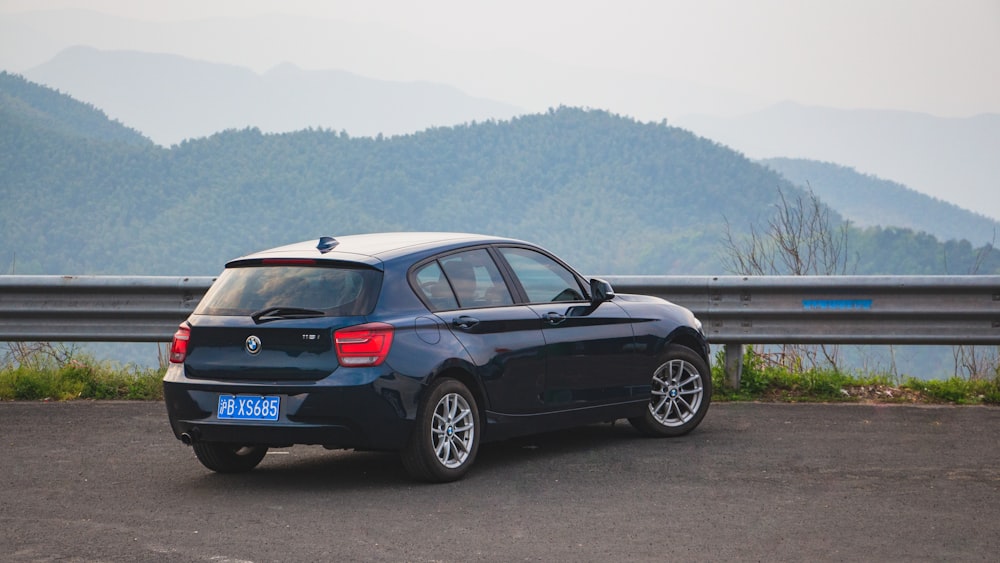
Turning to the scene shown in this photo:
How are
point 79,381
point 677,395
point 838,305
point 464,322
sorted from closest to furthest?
point 464,322 → point 677,395 → point 838,305 → point 79,381

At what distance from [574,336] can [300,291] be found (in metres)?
1.98

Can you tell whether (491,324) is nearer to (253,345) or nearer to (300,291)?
(300,291)

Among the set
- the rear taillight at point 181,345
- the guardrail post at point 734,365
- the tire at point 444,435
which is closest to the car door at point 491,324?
the tire at point 444,435

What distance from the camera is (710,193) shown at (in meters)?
112

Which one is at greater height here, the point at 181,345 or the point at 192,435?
the point at 181,345

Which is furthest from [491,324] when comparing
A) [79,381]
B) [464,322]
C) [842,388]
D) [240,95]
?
[240,95]

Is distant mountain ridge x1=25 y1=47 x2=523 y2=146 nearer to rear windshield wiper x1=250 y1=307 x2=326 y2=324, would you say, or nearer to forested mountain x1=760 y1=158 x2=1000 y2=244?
forested mountain x1=760 y1=158 x2=1000 y2=244

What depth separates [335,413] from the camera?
6.98 meters

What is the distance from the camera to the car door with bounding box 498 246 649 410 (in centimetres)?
823

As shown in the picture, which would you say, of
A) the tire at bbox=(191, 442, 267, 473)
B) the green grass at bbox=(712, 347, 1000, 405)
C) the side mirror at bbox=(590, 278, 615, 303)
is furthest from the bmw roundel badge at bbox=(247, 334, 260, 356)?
the green grass at bbox=(712, 347, 1000, 405)

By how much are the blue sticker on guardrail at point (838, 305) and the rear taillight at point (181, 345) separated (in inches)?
229

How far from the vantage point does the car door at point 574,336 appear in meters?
8.23

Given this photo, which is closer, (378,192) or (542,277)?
(542,277)

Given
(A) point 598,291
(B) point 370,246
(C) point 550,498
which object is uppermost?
(B) point 370,246
